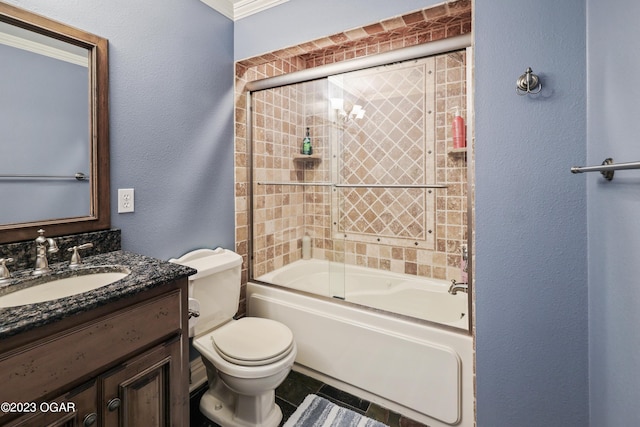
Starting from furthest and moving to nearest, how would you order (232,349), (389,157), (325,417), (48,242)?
(389,157) < (325,417) < (232,349) < (48,242)

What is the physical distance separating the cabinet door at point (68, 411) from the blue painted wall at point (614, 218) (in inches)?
61.8

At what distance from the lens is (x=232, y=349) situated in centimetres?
156

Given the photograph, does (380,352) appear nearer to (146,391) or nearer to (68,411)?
(146,391)

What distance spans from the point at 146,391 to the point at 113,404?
0.12 meters

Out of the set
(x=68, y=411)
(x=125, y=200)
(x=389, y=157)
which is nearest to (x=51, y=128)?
(x=125, y=200)

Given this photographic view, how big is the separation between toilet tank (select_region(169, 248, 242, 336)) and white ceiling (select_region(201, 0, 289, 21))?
64.5 inches

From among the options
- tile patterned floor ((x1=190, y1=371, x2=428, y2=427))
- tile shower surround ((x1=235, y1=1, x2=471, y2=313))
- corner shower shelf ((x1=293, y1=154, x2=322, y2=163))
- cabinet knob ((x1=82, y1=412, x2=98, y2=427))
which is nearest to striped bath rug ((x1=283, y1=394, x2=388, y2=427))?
tile patterned floor ((x1=190, y1=371, x2=428, y2=427))

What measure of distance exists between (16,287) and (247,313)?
149 cm

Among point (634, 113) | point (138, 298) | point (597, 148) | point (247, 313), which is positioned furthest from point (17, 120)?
point (597, 148)

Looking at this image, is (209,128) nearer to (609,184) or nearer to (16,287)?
(16,287)

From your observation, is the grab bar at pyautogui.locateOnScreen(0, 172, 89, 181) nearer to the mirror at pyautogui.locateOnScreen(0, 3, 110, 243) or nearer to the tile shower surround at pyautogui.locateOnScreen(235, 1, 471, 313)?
the mirror at pyautogui.locateOnScreen(0, 3, 110, 243)

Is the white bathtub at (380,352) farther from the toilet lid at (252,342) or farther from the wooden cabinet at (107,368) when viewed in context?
the wooden cabinet at (107,368)

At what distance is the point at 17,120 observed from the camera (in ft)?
4.08

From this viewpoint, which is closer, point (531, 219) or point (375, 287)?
point (531, 219)
